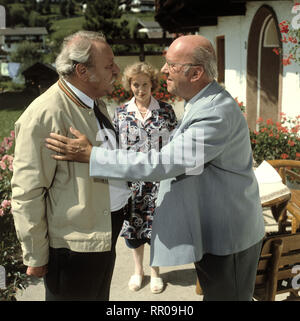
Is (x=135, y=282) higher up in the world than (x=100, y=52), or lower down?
lower down

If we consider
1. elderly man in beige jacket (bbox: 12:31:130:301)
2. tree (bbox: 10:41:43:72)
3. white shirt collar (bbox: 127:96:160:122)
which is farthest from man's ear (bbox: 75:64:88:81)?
tree (bbox: 10:41:43:72)

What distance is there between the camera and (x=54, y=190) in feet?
6.46

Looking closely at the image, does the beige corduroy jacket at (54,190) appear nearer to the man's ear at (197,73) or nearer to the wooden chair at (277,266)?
the man's ear at (197,73)

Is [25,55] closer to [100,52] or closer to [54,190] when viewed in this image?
[100,52]

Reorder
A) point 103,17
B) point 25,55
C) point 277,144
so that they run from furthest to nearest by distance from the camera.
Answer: point 25,55
point 103,17
point 277,144

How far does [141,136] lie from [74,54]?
1.57 meters

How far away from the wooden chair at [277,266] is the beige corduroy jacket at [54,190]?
3.18ft

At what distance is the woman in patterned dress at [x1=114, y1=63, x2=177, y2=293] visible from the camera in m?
3.44

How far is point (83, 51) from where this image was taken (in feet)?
6.49

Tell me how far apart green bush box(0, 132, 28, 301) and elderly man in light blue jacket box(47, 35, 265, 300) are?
186 centimetres

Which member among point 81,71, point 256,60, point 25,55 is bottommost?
point 81,71

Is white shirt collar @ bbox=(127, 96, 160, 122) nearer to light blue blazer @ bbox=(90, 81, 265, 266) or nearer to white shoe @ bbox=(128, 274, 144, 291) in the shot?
white shoe @ bbox=(128, 274, 144, 291)

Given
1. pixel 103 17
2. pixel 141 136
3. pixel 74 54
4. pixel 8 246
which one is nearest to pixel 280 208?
pixel 141 136
